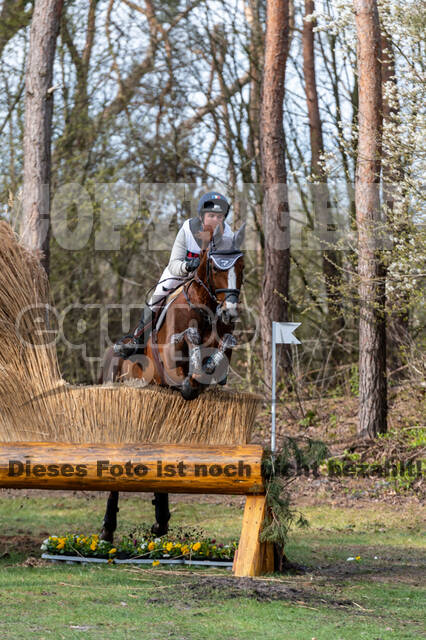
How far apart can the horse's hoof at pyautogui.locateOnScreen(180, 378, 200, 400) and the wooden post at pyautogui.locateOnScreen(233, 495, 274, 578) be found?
77cm

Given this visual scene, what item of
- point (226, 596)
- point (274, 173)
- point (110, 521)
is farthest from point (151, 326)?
point (274, 173)

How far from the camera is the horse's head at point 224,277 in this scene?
18.5 ft

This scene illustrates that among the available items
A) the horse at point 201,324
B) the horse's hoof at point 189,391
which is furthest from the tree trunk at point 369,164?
the horse's hoof at point 189,391

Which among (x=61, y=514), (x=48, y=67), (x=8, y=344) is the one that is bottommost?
(x=61, y=514)

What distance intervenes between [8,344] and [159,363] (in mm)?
1193

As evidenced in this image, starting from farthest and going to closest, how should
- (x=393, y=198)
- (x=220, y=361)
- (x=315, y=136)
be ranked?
(x=315, y=136)
(x=393, y=198)
(x=220, y=361)

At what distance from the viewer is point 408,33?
34.2ft

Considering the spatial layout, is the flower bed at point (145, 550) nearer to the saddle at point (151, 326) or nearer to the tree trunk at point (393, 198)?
the saddle at point (151, 326)

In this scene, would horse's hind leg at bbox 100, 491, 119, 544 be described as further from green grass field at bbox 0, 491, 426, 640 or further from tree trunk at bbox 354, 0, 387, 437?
tree trunk at bbox 354, 0, 387, 437

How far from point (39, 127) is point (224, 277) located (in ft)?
20.9

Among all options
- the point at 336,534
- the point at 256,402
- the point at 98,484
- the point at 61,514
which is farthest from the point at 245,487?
the point at 61,514

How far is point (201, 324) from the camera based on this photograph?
6.04 meters

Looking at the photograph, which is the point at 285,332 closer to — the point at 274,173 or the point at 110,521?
the point at 110,521

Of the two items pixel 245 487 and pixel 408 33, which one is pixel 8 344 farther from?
pixel 408 33
